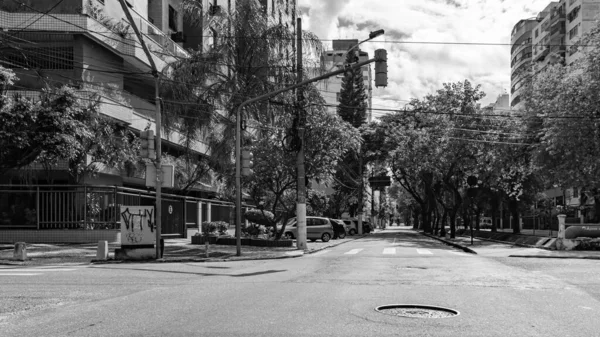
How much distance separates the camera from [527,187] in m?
36.2

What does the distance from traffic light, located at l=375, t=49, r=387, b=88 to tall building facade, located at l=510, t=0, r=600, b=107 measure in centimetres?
4990

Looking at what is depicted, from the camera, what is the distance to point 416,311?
7816 mm

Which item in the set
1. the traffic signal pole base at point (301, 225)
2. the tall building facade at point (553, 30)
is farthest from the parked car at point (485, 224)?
the traffic signal pole base at point (301, 225)

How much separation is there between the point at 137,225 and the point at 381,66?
9602mm

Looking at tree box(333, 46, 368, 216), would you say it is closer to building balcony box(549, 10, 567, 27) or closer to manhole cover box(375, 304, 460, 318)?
building balcony box(549, 10, 567, 27)

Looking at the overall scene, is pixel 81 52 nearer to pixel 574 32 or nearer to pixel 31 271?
pixel 31 271

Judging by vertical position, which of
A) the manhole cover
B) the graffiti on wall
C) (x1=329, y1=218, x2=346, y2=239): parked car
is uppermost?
the graffiti on wall

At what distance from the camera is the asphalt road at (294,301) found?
6676 mm

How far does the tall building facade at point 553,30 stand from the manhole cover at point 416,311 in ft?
190

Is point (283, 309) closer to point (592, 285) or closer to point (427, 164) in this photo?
point (592, 285)

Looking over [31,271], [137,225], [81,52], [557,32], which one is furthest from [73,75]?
[557,32]

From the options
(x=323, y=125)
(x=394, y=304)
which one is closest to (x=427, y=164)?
(x=323, y=125)

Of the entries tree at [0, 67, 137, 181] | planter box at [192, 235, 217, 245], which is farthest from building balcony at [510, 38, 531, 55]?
tree at [0, 67, 137, 181]

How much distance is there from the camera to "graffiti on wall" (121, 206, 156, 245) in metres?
17.6
